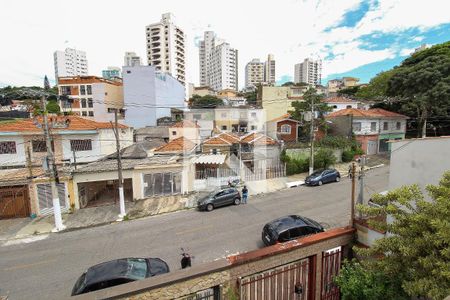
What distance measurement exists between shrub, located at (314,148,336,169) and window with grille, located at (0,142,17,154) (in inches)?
1199

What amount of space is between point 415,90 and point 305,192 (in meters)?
24.6

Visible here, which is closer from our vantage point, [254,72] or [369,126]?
[369,126]

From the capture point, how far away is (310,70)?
140 meters

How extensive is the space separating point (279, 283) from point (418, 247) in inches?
128

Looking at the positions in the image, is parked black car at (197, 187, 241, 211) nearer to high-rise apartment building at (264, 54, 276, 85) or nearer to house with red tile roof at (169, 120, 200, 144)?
house with red tile roof at (169, 120, 200, 144)

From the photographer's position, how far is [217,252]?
11328 millimetres

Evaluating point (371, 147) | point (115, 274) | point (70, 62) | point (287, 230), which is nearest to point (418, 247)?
point (287, 230)

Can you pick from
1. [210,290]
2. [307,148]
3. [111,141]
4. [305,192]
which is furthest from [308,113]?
[210,290]

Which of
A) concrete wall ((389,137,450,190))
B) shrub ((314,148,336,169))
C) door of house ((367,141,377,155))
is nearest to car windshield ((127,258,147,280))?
concrete wall ((389,137,450,190))

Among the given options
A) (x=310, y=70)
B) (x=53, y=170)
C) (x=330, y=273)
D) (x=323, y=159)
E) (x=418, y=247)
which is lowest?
(x=330, y=273)

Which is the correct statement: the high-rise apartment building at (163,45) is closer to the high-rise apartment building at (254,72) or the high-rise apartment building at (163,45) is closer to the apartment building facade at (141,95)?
the apartment building facade at (141,95)

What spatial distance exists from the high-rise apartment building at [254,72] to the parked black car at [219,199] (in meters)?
121

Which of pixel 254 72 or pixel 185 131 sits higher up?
pixel 254 72

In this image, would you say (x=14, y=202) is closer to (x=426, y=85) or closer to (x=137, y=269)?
(x=137, y=269)
